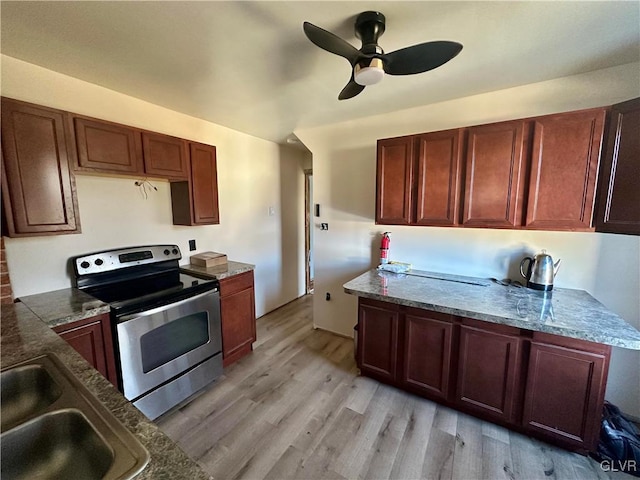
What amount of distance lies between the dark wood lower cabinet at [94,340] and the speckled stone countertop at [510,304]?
5.34 ft

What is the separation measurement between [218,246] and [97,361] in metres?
1.59

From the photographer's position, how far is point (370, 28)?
130 cm

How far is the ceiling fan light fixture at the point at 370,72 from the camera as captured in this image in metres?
1.32

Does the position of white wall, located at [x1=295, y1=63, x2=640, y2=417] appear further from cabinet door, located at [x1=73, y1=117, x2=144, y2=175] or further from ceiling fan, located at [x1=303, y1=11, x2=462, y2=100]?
cabinet door, located at [x1=73, y1=117, x2=144, y2=175]

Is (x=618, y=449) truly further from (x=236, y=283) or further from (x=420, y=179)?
(x=236, y=283)

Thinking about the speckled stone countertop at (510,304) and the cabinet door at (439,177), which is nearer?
the speckled stone countertop at (510,304)

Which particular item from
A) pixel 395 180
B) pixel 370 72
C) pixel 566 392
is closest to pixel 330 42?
pixel 370 72

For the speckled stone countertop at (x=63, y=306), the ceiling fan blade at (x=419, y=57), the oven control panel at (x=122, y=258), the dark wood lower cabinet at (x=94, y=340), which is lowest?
the dark wood lower cabinet at (x=94, y=340)

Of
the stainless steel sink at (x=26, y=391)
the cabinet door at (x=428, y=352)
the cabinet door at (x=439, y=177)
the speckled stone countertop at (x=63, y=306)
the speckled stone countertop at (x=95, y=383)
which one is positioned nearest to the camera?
the speckled stone countertop at (x=95, y=383)

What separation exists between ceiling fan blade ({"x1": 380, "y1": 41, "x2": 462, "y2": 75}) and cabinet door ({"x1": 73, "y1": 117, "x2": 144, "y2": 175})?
1.86 meters

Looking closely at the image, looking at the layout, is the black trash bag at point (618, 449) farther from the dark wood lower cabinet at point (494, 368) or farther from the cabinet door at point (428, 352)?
the cabinet door at point (428, 352)

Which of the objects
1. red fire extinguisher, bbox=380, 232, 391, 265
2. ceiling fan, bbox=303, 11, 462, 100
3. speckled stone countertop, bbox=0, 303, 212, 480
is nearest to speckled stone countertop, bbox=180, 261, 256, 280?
speckled stone countertop, bbox=0, 303, 212, 480

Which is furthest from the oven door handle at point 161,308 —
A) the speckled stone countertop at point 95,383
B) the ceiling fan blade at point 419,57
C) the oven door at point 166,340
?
the ceiling fan blade at point 419,57

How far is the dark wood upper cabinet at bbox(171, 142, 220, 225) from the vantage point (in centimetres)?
242
